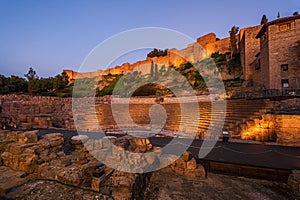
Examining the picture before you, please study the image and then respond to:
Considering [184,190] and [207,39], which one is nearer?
[184,190]

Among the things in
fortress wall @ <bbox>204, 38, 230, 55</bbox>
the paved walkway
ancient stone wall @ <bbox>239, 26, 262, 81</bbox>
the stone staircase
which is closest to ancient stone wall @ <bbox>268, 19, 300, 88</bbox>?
ancient stone wall @ <bbox>239, 26, 262, 81</bbox>

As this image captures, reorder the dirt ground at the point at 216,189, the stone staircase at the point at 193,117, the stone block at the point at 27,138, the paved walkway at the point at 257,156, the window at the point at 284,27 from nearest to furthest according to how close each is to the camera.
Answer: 1. the dirt ground at the point at 216,189
2. the paved walkway at the point at 257,156
3. the stone block at the point at 27,138
4. the stone staircase at the point at 193,117
5. the window at the point at 284,27

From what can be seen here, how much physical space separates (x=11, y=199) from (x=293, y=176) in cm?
640

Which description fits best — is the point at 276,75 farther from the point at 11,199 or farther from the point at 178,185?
the point at 11,199

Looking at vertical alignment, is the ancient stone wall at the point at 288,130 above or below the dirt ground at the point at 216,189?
above

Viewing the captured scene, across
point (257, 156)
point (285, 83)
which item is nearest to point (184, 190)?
point (257, 156)

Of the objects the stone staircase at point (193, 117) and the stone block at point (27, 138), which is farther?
the stone staircase at point (193, 117)

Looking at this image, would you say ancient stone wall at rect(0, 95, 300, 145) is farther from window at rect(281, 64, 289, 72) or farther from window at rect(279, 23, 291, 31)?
window at rect(279, 23, 291, 31)

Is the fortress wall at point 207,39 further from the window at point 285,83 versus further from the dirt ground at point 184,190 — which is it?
the dirt ground at point 184,190

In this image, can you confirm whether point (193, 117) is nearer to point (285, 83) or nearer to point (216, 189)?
point (216, 189)

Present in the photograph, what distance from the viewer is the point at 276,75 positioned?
16.7 meters

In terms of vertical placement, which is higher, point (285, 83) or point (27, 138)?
point (285, 83)

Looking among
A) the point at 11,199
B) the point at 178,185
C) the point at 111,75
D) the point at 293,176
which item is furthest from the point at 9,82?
the point at 293,176

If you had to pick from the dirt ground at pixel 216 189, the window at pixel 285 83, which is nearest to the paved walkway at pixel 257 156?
the dirt ground at pixel 216 189
